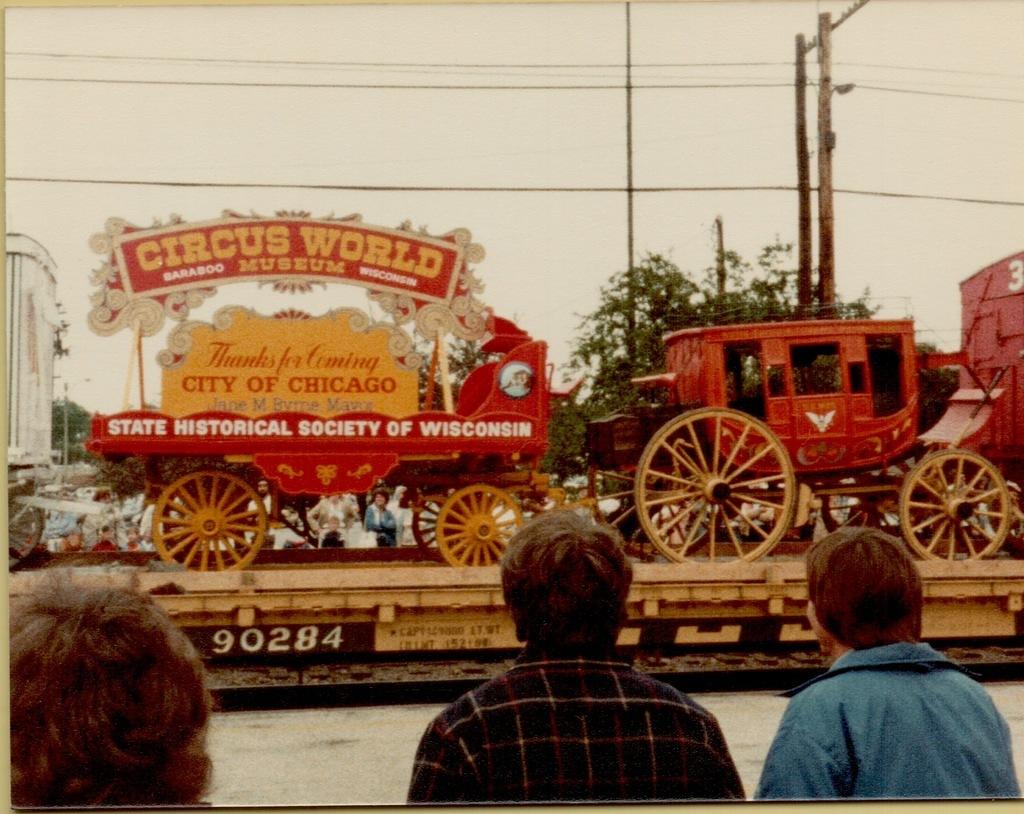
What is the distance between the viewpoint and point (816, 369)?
5.63 m

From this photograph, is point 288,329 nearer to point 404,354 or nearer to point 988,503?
point 404,354

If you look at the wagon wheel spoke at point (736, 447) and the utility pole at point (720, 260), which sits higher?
the utility pole at point (720, 260)

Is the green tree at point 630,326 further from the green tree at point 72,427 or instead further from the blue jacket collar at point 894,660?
the blue jacket collar at point 894,660

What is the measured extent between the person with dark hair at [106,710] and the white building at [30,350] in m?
3.23

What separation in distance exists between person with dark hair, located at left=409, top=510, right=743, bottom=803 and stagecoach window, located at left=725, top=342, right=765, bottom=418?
3.79 m

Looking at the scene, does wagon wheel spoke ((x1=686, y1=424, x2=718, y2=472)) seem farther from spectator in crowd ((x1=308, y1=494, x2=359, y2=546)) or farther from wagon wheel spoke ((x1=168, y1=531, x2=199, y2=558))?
wagon wheel spoke ((x1=168, y1=531, x2=199, y2=558))

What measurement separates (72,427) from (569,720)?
3727mm

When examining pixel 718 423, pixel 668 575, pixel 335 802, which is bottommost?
pixel 335 802

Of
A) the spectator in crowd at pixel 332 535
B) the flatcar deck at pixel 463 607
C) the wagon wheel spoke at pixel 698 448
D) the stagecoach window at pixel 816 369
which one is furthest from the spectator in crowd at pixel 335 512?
the stagecoach window at pixel 816 369

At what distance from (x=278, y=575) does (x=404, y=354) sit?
1.15 m

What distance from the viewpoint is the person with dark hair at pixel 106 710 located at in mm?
1387

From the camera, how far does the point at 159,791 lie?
1.43m

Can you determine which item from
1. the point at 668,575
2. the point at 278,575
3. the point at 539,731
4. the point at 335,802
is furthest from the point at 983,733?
the point at 278,575

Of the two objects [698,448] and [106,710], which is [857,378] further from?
[106,710]
